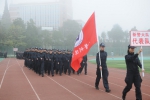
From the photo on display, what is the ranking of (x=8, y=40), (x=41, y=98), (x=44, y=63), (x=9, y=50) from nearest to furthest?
(x=41, y=98) → (x=44, y=63) → (x=8, y=40) → (x=9, y=50)

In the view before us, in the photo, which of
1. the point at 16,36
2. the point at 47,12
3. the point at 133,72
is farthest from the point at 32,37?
the point at 133,72

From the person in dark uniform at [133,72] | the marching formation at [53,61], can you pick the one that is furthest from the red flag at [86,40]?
the marching formation at [53,61]

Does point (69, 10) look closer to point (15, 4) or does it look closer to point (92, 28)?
point (15, 4)

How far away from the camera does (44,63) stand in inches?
592

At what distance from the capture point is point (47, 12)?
90188 millimetres

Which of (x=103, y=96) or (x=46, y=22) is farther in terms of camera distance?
(x=46, y=22)

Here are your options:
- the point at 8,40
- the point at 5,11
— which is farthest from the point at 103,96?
the point at 5,11

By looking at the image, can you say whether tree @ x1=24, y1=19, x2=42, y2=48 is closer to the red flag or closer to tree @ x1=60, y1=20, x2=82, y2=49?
tree @ x1=60, y1=20, x2=82, y2=49

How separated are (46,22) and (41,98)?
87667 mm

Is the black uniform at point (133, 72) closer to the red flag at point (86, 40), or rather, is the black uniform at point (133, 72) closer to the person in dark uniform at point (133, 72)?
the person in dark uniform at point (133, 72)

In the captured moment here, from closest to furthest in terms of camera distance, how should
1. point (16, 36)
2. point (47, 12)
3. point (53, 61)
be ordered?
point (53, 61)
point (16, 36)
point (47, 12)

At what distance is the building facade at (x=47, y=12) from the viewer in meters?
85.1

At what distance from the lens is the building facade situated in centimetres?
8512

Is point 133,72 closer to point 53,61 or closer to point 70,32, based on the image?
point 53,61
